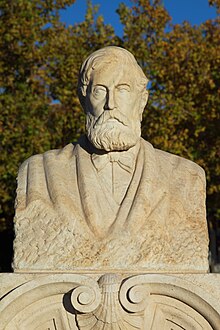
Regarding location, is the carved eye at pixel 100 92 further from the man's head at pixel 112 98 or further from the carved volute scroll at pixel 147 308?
the carved volute scroll at pixel 147 308

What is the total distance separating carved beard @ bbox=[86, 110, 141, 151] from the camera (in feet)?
17.7

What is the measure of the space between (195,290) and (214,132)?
31.9ft

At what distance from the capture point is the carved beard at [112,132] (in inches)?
212

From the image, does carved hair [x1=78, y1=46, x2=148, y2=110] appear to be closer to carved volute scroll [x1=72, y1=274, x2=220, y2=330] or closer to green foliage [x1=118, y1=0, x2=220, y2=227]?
carved volute scroll [x1=72, y1=274, x2=220, y2=330]

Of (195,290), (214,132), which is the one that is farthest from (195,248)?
(214,132)

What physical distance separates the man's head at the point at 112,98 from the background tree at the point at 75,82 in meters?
7.16

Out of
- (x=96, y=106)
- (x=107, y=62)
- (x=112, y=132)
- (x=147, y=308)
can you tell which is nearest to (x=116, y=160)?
(x=112, y=132)

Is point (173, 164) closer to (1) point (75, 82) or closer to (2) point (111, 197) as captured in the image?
(2) point (111, 197)

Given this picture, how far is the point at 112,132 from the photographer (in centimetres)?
538

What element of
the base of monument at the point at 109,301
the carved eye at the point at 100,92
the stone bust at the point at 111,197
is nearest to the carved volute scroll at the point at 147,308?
the base of monument at the point at 109,301

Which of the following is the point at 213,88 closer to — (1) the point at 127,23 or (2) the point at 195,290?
(1) the point at 127,23

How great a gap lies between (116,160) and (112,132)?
0.75 ft

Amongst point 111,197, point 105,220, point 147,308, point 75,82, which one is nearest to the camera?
point 147,308

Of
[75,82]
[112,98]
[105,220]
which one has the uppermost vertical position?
[75,82]
